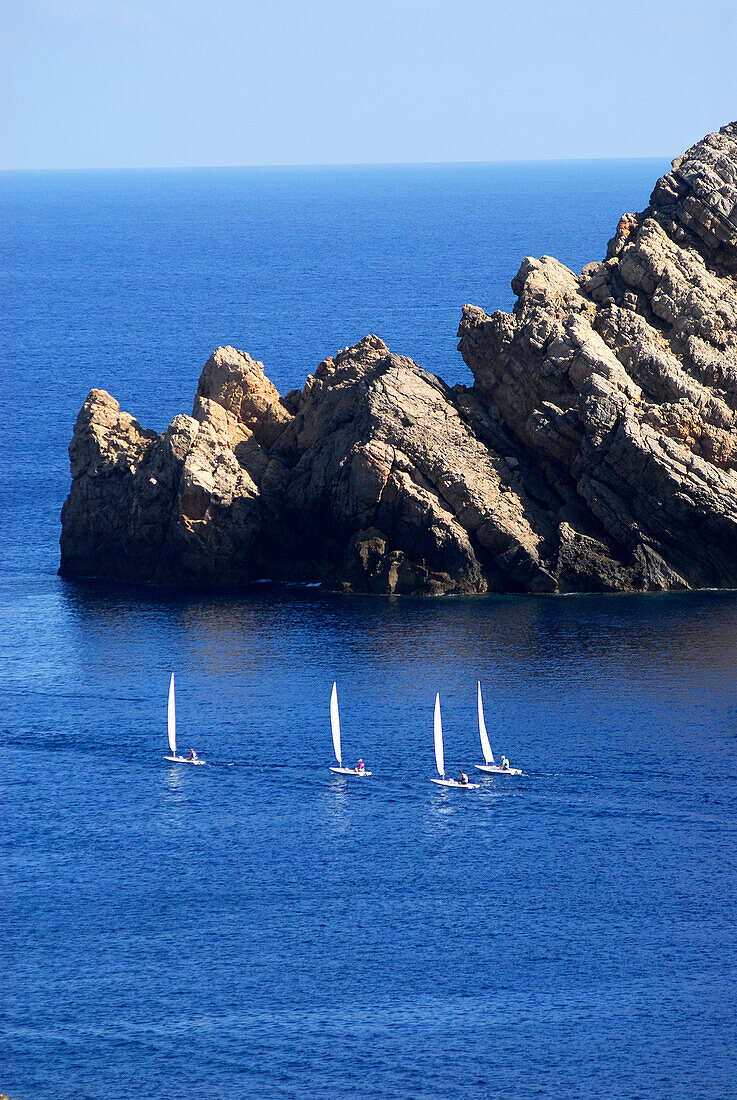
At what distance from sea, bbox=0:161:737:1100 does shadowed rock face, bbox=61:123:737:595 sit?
10.8 feet

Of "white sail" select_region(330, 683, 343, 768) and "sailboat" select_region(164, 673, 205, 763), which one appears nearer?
"white sail" select_region(330, 683, 343, 768)

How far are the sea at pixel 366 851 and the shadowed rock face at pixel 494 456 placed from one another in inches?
130

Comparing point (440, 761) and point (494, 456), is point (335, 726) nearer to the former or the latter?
point (440, 761)

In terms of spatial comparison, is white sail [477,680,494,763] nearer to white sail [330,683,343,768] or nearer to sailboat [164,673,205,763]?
white sail [330,683,343,768]

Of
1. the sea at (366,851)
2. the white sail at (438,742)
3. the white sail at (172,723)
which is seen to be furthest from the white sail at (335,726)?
the white sail at (172,723)

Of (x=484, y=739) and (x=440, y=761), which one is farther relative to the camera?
(x=484, y=739)

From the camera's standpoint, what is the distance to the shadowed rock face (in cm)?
11050

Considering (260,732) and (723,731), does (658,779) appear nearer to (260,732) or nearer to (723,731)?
(723,731)

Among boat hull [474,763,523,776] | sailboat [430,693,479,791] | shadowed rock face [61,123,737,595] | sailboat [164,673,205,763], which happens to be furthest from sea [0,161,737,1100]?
shadowed rock face [61,123,737,595]

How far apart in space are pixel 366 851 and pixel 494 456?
45326 millimetres

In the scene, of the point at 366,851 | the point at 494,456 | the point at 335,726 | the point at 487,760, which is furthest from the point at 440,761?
the point at 494,456

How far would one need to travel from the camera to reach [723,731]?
289 feet

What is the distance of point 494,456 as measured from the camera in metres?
115

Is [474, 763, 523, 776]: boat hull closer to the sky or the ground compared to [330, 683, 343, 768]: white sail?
closer to the ground
